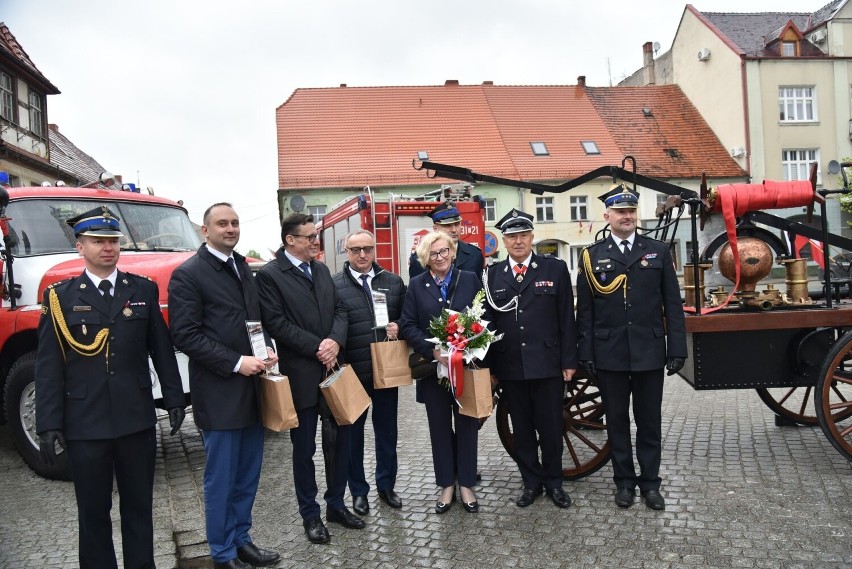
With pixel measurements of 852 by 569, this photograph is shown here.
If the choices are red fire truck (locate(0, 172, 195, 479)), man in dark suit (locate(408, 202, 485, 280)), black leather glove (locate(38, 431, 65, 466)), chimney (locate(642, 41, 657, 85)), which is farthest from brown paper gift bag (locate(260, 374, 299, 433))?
chimney (locate(642, 41, 657, 85))

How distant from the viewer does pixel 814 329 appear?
17.1ft

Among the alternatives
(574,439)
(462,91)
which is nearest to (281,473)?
(574,439)

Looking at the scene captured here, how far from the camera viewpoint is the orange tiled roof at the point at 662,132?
31812 millimetres

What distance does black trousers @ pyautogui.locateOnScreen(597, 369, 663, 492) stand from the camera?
4.77 metres

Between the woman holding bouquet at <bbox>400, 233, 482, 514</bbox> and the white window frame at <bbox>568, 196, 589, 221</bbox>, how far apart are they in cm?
2727

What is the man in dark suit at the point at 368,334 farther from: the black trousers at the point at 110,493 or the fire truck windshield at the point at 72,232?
the fire truck windshield at the point at 72,232

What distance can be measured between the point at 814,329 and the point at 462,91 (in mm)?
31405

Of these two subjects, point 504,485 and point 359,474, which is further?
point 504,485

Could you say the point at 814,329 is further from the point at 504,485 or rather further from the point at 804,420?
the point at 504,485

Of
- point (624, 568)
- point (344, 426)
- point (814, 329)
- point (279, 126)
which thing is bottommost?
point (624, 568)

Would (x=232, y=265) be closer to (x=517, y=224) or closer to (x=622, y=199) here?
(x=517, y=224)

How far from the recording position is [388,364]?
4617 mm

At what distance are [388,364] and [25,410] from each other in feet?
10.2

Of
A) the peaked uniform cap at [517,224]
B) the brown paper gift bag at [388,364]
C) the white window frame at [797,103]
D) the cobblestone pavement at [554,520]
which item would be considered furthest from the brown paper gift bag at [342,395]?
the white window frame at [797,103]
